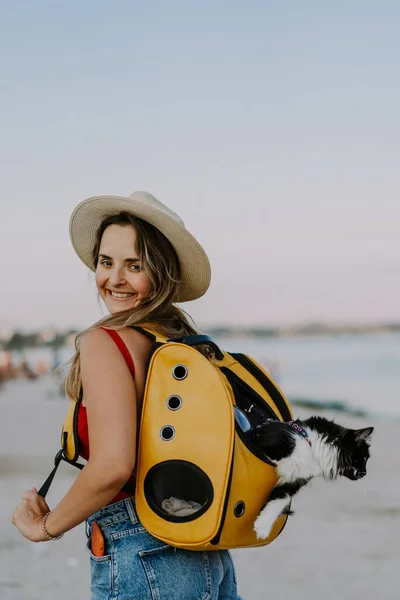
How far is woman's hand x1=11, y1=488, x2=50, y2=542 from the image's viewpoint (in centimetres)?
202

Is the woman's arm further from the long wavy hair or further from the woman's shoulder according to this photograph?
the long wavy hair

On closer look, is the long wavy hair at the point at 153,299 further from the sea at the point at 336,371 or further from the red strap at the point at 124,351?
the sea at the point at 336,371

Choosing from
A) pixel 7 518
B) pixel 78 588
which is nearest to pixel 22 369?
pixel 7 518

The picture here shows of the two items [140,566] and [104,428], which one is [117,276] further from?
[140,566]

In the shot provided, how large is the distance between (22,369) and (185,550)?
66.7ft

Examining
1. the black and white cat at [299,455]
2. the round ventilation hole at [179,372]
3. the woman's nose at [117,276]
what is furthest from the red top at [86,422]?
the black and white cat at [299,455]

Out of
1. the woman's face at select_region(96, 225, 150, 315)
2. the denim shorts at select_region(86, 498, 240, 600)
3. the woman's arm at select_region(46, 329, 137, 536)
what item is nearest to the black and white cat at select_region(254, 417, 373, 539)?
the denim shorts at select_region(86, 498, 240, 600)

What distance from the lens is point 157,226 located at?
220 cm

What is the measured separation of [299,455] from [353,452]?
0.14 meters

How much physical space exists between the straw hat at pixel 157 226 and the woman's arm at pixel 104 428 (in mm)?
398

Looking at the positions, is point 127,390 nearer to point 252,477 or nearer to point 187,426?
point 187,426

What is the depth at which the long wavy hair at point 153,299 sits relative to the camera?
2.04 metres

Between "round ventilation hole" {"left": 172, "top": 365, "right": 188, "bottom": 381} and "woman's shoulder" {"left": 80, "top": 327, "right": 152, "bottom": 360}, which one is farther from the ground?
"woman's shoulder" {"left": 80, "top": 327, "right": 152, "bottom": 360}

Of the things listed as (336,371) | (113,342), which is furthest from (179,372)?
(336,371)
